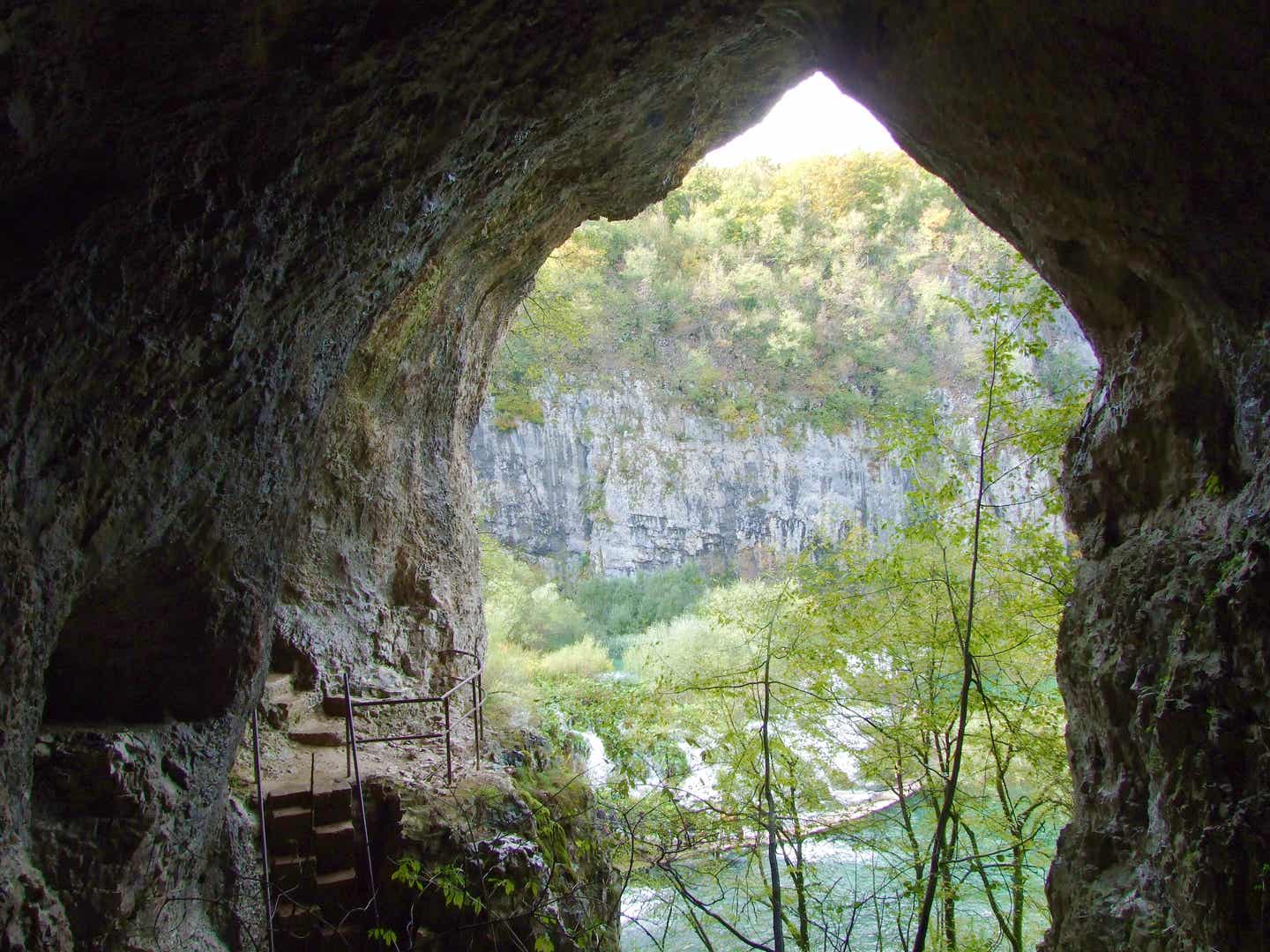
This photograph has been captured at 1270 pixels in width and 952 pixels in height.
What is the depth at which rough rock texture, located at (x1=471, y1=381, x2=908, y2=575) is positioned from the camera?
31203 millimetres

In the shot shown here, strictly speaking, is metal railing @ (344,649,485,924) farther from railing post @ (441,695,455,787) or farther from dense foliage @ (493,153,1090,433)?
dense foliage @ (493,153,1090,433)

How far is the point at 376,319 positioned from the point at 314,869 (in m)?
3.88

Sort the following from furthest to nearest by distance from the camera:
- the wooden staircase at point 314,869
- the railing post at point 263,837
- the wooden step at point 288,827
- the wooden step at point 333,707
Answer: the wooden step at point 333,707 → the wooden step at point 288,827 → the wooden staircase at point 314,869 → the railing post at point 263,837

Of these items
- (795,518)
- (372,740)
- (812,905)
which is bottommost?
(812,905)

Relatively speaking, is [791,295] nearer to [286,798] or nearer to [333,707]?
[333,707]

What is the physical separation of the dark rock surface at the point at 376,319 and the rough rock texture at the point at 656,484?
2505 cm

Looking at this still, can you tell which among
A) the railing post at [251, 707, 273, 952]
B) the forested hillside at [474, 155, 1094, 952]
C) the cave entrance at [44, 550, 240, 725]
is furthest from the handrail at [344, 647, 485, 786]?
the forested hillside at [474, 155, 1094, 952]

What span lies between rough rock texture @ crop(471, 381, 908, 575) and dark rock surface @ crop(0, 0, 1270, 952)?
82.2ft

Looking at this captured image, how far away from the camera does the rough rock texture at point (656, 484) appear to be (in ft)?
102

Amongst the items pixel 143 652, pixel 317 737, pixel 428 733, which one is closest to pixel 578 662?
pixel 317 737

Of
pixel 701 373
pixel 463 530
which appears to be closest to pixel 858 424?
pixel 701 373

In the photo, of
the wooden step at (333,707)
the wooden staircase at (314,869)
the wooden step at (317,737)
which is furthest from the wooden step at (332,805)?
the wooden step at (333,707)

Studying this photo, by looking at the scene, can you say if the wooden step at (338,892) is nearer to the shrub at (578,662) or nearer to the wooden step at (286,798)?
the wooden step at (286,798)

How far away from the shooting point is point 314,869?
5.54 meters
